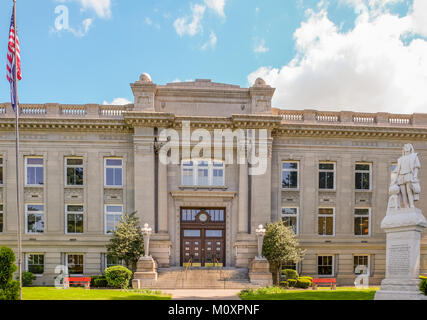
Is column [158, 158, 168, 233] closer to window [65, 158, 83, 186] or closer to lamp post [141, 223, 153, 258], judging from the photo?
lamp post [141, 223, 153, 258]

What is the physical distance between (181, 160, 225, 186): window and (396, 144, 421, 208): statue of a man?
50.8 ft

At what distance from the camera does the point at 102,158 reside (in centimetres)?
2828

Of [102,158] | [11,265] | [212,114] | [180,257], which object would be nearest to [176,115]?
[212,114]

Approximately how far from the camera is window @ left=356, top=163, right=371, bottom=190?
29812 mm

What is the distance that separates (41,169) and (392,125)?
95.1 ft

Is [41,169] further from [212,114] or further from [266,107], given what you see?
[266,107]

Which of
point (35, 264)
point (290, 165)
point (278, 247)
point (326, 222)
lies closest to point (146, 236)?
point (278, 247)

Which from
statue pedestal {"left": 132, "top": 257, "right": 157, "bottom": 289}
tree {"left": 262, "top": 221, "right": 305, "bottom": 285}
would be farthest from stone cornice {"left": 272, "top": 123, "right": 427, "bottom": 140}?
statue pedestal {"left": 132, "top": 257, "right": 157, "bottom": 289}

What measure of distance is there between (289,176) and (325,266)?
7.75m

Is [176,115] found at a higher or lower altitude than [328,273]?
higher

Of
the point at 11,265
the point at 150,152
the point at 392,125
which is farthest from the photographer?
the point at 392,125

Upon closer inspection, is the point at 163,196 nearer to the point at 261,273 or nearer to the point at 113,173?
the point at 113,173
